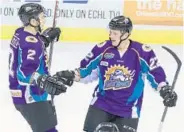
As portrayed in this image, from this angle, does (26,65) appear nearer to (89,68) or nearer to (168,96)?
(89,68)

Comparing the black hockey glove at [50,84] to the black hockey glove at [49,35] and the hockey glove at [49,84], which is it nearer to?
the hockey glove at [49,84]

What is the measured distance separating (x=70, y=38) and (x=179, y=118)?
1.16m

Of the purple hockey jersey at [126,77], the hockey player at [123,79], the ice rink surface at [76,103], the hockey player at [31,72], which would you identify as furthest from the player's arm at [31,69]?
the ice rink surface at [76,103]

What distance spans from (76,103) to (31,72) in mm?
1222

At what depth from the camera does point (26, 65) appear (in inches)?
135

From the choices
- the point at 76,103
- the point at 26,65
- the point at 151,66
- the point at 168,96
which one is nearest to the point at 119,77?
the point at 151,66

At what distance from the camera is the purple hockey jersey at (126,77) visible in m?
3.47

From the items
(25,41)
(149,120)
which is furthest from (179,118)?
(25,41)

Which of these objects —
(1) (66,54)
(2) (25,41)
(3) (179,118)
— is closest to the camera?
(2) (25,41)

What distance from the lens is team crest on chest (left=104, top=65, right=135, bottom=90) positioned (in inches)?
137

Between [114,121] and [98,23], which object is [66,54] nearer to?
[98,23]

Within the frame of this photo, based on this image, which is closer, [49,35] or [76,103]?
[49,35]

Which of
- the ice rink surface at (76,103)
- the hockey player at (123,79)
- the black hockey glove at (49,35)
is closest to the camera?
the hockey player at (123,79)

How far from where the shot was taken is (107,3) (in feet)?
16.8
